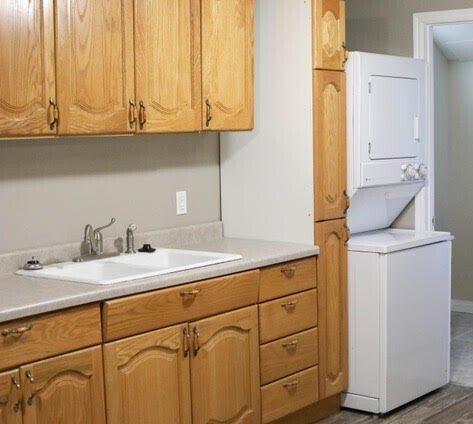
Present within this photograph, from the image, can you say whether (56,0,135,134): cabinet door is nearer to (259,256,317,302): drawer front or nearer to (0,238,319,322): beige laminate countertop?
(0,238,319,322): beige laminate countertop

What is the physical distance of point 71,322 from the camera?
277 centimetres

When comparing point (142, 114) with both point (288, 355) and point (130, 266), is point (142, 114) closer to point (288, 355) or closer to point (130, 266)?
point (130, 266)

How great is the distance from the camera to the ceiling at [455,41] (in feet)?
18.0

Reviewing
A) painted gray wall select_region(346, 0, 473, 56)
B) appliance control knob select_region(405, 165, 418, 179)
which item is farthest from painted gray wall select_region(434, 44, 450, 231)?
appliance control knob select_region(405, 165, 418, 179)

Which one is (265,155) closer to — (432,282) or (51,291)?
(432,282)

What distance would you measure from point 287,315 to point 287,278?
0.53ft

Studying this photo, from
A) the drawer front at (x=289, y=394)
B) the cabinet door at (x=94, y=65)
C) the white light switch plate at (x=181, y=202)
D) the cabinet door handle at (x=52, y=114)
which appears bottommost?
the drawer front at (x=289, y=394)

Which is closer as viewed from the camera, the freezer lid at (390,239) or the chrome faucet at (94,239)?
the chrome faucet at (94,239)

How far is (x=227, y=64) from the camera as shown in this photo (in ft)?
12.1

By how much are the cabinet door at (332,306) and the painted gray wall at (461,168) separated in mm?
2415

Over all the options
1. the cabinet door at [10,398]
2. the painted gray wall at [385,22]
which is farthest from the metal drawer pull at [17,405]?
the painted gray wall at [385,22]

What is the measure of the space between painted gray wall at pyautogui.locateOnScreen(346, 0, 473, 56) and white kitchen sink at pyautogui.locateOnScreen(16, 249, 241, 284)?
1.78 metres

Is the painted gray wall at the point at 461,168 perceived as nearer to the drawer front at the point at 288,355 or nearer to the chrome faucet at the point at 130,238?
the drawer front at the point at 288,355

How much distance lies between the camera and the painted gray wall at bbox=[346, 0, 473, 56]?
4637 mm
